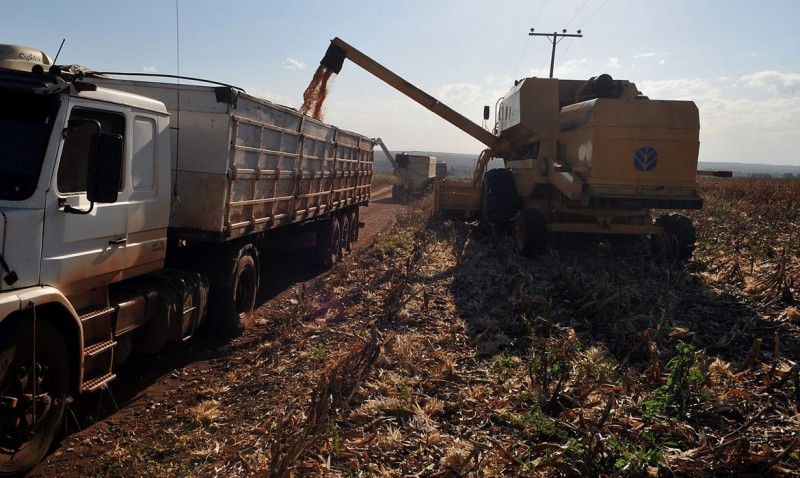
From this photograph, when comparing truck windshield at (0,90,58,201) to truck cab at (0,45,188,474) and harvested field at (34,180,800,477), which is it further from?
harvested field at (34,180,800,477)

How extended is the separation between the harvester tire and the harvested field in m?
2.68

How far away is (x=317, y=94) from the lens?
11812mm

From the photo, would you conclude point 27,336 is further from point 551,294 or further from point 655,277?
point 655,277

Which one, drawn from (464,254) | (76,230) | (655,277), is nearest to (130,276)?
(76,230)

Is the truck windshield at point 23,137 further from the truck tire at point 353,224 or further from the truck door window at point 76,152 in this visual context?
the truck tire at point 353,224

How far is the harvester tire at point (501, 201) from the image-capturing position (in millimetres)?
11953

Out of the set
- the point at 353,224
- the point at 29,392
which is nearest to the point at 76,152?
the point at 29,392

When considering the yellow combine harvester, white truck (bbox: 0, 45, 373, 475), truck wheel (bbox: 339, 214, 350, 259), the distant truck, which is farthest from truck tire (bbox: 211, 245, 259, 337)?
the distant truck

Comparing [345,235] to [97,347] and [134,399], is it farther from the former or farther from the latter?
[97,347]

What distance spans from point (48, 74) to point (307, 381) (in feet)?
11.4

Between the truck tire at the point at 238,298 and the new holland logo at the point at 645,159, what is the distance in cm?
629

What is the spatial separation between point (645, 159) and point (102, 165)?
8.05m

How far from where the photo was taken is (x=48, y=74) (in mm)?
4211

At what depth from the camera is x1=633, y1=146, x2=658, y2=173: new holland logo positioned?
9.15m
